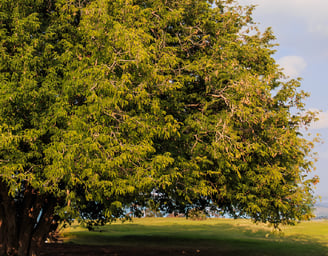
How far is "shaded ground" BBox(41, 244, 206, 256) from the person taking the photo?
85.5 ft

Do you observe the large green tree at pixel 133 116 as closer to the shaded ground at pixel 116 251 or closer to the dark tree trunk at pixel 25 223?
the dark tree trunk at pixel 25 223

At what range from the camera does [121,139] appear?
14477mm

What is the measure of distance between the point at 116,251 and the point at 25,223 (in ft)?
31.4

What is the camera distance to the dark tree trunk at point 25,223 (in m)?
19.4

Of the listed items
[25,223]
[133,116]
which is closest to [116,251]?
[25,223]

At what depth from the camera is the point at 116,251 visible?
27562mm

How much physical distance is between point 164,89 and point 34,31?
22.8ft

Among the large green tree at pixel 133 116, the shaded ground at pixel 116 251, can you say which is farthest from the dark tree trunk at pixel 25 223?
the shaded ground at pixel 116 251

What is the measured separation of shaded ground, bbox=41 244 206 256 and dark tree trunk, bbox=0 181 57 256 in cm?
570

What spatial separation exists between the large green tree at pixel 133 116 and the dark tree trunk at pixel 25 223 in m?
0.06

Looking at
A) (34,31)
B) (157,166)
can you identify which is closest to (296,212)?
(157,166)

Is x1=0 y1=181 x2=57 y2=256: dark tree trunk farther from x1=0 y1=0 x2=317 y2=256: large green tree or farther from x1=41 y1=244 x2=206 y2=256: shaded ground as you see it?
x1=41 y1=244 x2=206 y2=256: shaded ground

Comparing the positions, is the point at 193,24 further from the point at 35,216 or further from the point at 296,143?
the point at 35,216

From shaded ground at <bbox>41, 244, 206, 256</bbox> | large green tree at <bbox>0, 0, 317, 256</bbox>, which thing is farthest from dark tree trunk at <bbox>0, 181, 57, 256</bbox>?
shaded ground at <bbox>41, 244, 206, 256</bbox>
